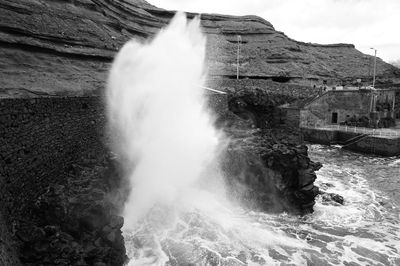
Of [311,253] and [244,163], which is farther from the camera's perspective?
[244,163]

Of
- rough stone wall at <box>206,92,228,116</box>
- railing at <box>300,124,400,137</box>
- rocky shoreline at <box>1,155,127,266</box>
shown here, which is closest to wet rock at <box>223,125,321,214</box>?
rough stone wall at <box>206,92,228,116</box>

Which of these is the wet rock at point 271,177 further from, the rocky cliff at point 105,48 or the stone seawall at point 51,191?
the rocky cliff at point 105,48

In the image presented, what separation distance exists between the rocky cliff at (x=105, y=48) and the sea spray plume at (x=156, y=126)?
7.11 ft

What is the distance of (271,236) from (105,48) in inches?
728

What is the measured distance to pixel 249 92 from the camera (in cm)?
2456

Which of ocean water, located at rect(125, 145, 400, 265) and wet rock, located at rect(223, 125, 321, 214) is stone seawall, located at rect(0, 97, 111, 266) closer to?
ocean water, located at rect(125, 145, 400, 265)

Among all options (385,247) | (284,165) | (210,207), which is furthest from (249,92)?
(385,247)

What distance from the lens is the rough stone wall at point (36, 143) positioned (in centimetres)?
684

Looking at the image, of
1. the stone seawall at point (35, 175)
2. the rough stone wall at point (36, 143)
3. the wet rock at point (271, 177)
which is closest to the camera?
the stone seawall at point (35, 175)

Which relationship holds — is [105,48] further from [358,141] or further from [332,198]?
[358,141]

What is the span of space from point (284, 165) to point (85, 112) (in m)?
7.44

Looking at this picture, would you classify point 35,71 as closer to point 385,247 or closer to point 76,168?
point 76,168

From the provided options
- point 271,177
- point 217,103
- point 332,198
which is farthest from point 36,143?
point 332,198

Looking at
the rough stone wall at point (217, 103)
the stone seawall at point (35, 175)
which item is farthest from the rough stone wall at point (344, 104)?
the stone seawall at point (35, 175)
